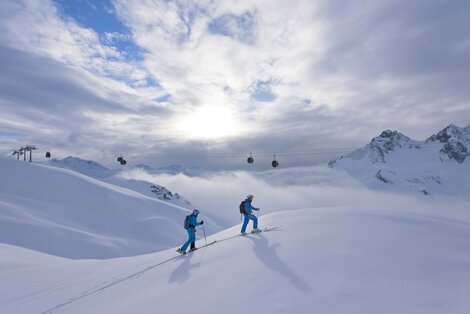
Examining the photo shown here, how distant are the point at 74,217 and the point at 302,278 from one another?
5565 centimetres

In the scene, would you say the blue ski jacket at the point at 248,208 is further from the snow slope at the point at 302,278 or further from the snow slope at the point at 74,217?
the snow slope at the point at 74,217

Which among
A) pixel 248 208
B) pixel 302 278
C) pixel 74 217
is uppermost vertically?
pixel 248 208

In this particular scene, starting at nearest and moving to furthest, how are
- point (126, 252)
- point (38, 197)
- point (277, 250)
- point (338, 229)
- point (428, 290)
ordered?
point (428, 290)
point (277, 250)
point (338, 229)
point (126, 252)
point (38, 197)

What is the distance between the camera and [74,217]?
53.0 meters

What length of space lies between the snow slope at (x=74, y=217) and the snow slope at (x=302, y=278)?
26.2 metres

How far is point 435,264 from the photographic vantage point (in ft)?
25.5

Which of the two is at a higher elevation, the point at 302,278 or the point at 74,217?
the point at 302,278

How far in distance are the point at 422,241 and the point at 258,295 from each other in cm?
641

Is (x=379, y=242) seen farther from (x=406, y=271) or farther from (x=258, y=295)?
(x=258, y=295)

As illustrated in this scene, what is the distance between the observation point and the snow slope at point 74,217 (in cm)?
3738

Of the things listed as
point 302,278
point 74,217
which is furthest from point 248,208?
point 74,217

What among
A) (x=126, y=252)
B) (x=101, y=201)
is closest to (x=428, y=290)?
(x=126, y=252)

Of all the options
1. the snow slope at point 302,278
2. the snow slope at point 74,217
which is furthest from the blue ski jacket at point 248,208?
the snow slope at point 74,217

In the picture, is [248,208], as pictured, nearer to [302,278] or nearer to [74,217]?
[302,278]
